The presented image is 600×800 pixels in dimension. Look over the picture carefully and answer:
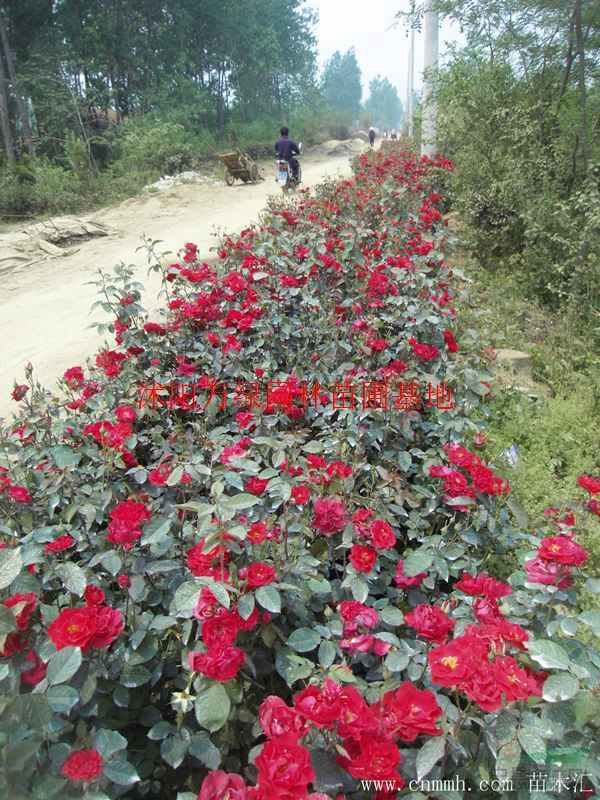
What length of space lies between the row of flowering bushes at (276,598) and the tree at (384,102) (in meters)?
128

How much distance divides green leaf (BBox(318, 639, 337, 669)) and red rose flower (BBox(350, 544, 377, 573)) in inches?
7.9

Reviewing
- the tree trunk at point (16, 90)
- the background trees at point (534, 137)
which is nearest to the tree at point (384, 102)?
the tree trunk at point (16, 90)

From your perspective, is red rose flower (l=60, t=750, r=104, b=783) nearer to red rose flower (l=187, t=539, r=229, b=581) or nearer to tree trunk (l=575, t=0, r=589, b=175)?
red rose flower (l=187, t=539, r=229, b=581)

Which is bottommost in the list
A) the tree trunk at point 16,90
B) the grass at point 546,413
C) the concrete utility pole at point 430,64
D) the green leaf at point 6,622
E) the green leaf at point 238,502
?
the grass at point 546,413

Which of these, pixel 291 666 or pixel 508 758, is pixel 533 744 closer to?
pixel 508 758

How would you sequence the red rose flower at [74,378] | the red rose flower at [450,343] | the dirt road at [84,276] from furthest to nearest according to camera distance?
1. the dirt road at [84,276]
2. the red rose flower at [450,343]
3. the red rose flower at [74,378]

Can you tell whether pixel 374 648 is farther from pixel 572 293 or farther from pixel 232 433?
pixel 572 293

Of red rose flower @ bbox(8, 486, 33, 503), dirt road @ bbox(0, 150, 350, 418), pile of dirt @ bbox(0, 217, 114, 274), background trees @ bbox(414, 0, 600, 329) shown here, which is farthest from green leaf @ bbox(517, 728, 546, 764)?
pile of dirt @ bbox(0, 217, 114, 274)

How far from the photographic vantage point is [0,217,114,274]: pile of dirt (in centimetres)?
839

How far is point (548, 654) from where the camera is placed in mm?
997

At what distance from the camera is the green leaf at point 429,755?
94cm

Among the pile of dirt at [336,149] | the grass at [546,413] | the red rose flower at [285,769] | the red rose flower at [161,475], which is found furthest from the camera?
the pile of dirt at [336,149]

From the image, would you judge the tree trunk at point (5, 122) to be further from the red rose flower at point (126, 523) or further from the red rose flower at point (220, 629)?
the red rose flower at point (220, 629)

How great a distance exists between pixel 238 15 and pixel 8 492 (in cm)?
3314
